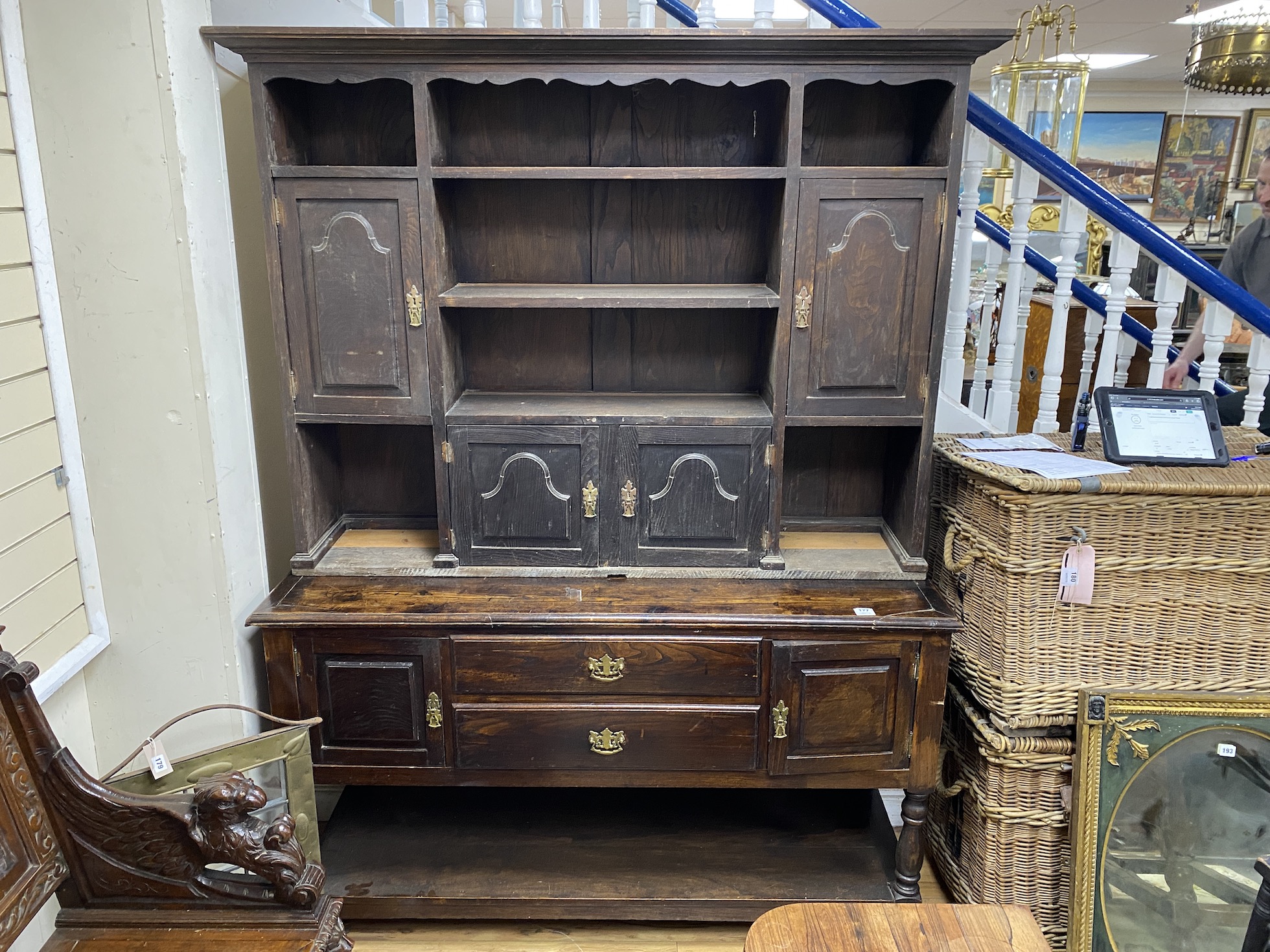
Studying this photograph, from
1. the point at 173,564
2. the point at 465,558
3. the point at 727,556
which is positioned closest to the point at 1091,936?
the point at 727,556

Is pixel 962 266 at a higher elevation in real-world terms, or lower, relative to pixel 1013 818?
higher

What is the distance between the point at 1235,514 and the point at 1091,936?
1002 millimetres

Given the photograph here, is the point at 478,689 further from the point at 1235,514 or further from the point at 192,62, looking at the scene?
the point at 1235,514

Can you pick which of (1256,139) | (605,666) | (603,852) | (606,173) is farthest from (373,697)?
(1256,139)

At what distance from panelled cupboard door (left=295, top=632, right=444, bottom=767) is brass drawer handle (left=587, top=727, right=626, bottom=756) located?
0.34 m

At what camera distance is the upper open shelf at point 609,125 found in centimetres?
215

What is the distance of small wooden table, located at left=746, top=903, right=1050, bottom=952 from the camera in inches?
58.8

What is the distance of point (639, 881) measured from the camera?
6.90ft

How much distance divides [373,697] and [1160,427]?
190 centimetres

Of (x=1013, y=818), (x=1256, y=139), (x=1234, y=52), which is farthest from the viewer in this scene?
(x=1256, y=139)

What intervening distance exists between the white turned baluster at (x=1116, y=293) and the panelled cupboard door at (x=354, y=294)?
5.56ft

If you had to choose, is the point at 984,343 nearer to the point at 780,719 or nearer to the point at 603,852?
the point at 780,719

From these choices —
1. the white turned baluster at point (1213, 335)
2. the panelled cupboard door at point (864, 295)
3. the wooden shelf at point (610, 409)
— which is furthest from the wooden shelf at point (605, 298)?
the white turned baluster at point (1213, 335)

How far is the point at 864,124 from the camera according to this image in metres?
2.15
